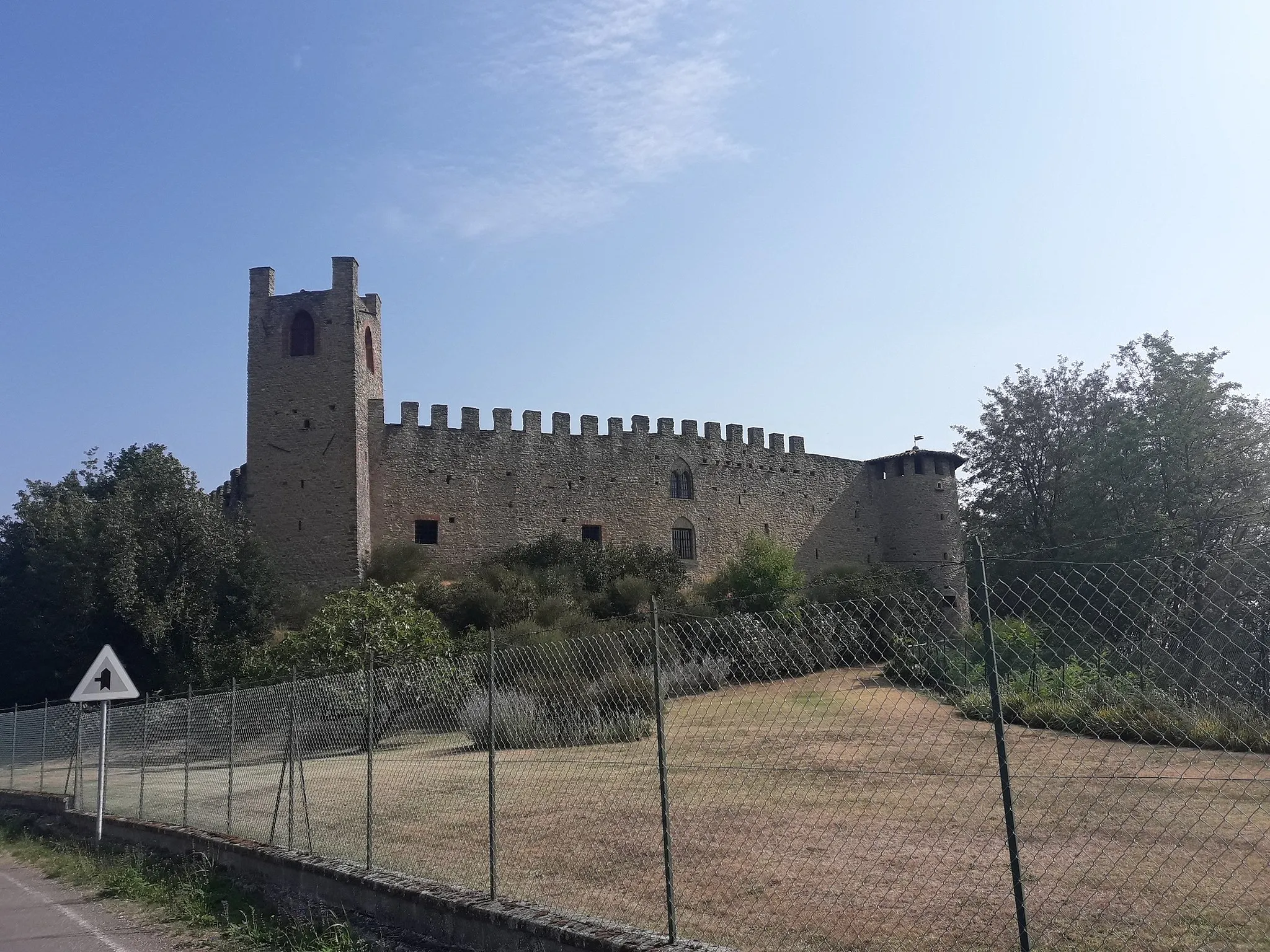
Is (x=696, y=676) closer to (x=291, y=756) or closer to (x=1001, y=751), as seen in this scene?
(x=291, y=756)

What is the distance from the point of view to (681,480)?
34.2 metres

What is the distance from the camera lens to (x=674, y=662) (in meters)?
6.79

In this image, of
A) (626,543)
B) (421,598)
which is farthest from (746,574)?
(421,598)

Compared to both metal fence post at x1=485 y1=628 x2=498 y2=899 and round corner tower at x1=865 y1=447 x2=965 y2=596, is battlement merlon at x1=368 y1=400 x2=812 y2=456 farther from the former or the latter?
metal fence post at x1=485 y1=628 x2=498 y2=899

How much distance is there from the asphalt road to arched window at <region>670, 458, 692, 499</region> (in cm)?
2583

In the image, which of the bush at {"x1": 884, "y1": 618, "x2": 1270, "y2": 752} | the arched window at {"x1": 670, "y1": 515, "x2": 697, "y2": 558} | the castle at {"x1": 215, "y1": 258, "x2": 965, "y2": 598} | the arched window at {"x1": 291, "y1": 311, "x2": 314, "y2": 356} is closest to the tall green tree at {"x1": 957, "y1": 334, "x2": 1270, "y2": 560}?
the castle at {"x1": 215, "y1": 258, "x2": 965, "y2": 598}

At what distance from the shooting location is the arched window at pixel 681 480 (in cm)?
3391

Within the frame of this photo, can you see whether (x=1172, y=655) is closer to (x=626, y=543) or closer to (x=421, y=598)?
(x=421, y=598)

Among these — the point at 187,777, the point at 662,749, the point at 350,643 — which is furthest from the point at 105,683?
the point at 350,643

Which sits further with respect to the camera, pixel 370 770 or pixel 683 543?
pixel 683 543

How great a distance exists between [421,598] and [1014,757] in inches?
754

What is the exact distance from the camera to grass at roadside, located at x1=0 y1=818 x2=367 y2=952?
6.26 m

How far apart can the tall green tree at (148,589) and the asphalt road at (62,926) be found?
13853 mm

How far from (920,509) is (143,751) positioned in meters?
31.3
